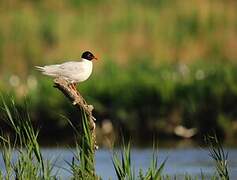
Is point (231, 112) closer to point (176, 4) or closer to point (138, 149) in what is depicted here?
point (138, 149)

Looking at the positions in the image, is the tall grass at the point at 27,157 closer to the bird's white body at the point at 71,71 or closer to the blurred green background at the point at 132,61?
the bird's white body at the point at 71,71

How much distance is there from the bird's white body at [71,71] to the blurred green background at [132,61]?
7305 millimetres

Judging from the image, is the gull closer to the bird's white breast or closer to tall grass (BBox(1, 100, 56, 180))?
the bird's white breast

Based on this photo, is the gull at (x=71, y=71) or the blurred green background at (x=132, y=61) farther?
the blurred green background at (x=132, y=61)

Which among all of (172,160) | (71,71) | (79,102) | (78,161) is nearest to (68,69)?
(71,71)

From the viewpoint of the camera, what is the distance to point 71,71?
11984 millimetres

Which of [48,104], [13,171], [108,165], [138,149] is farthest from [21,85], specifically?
[13,171]

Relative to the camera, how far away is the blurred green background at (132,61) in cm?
2073

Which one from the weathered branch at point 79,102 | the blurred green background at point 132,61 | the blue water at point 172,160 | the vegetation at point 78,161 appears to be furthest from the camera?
the blurred green background at point 132,61

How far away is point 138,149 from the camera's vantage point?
1925 centimetres

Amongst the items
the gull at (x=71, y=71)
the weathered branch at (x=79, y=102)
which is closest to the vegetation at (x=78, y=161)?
the weathered branch at (x=79, y=102)

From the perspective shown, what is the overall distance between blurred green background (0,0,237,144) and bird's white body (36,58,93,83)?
7.31 m

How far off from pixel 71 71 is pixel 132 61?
41.5ft

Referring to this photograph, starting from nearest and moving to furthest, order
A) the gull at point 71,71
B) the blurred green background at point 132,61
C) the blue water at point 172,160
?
the gull at point 71,71, the blue water at point 172,160, the blurred green background at point 132,61
